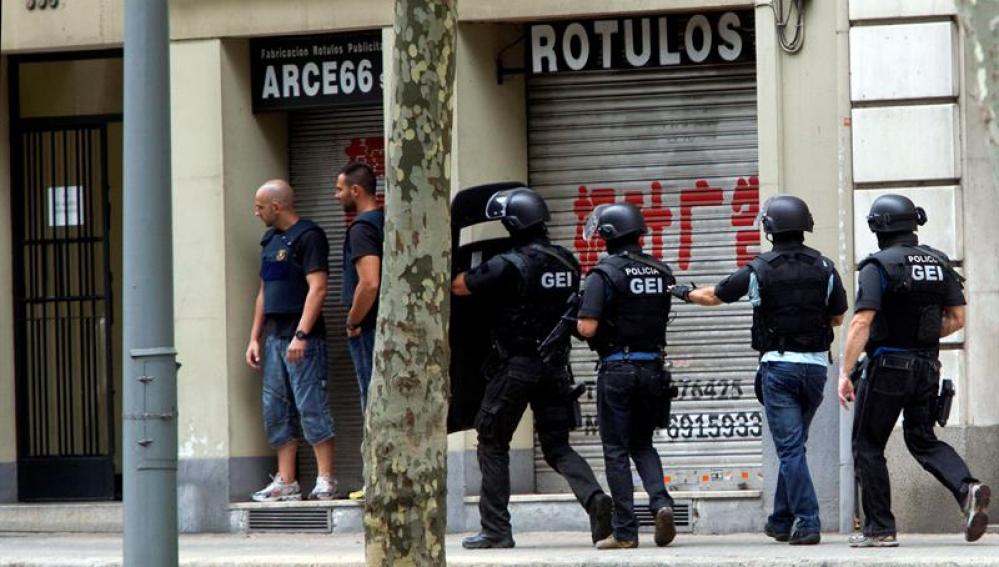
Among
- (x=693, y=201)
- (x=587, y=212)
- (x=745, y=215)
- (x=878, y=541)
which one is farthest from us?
(x=587, y=212)

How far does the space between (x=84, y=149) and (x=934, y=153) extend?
20.0ft

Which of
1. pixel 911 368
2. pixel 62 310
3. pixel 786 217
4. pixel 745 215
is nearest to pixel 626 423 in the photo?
pixel 786 217

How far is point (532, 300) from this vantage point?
440 inches

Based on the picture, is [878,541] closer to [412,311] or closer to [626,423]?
[626,423]

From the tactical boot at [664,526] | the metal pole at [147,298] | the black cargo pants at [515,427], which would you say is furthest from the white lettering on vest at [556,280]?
the metal pole at [147,298]

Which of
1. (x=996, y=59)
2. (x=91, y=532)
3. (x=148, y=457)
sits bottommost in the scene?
(x=91, y=532)

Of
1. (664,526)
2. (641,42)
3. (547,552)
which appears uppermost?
(641,42)

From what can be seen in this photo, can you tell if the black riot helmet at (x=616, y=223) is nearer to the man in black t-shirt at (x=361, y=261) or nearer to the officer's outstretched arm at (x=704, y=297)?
the officer's outstretched arm at (x=704, y=297)

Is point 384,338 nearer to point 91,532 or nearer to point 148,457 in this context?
point 148,457

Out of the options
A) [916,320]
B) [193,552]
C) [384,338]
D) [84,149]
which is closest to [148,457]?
[384,338]

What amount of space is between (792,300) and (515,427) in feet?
5.50

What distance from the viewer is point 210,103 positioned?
13750mm

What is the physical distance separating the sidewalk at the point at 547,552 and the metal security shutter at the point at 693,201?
1096mm

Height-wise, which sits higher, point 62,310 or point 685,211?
point 685,211
